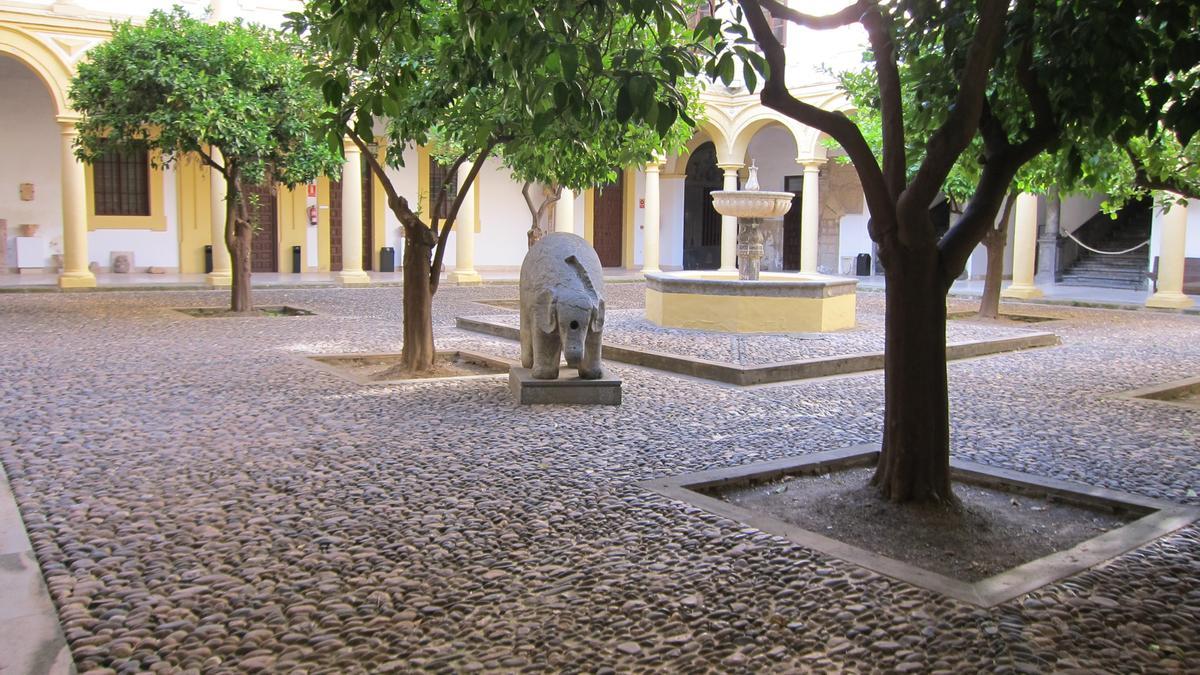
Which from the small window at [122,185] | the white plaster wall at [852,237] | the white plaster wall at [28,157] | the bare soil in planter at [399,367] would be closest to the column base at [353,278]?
the small window at [122,185]

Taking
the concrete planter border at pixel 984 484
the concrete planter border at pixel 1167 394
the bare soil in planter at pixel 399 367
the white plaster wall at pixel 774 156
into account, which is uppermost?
the white plaster wall at pixel 774 156

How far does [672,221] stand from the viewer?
2767cm

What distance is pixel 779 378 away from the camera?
332 inches

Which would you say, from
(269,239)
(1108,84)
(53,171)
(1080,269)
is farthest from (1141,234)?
(53,171)

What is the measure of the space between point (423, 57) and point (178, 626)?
5.45m

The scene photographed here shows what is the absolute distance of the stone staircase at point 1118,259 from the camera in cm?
2102

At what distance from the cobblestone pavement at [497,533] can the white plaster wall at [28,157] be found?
13.3 meters

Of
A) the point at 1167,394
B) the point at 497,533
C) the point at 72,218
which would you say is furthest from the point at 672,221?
the point at 497,533

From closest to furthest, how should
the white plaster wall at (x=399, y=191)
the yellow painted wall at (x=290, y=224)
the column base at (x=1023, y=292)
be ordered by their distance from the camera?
the column base at (x=1023, y=292), the yellow painted wall at (x=290, y=224), the white plaster wall at (x=399, y=191)

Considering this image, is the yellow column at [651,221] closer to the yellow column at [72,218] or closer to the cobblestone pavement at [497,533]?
the yellow column at [72,218]

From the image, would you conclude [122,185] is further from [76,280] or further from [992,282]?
[992,282]

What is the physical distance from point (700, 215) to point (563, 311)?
2157 centimetres

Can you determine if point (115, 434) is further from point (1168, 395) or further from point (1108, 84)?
point (1168, 395)

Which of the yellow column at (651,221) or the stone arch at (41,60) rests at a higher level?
the stone arch at (41,60)
